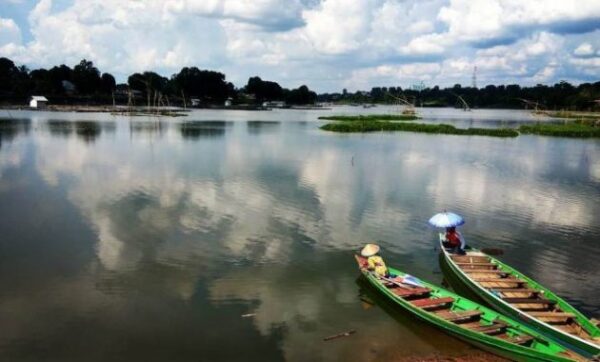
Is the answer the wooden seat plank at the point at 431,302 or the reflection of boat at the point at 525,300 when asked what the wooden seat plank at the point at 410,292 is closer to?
the wooden seat plank at the point at 431,302

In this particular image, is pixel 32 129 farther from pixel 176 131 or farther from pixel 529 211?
pixel 529 211

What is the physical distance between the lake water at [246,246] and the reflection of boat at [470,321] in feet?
1.76

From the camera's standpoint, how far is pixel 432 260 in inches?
754

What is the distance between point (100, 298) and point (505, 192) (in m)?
26.5

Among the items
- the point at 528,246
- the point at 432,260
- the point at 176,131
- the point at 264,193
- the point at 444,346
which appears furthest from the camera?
the point at 176,131

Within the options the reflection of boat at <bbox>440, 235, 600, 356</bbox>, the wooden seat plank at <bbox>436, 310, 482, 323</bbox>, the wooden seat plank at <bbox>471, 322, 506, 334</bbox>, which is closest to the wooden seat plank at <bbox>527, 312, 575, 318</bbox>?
the reflection of boat at <bbox>440, 235, 600, 356</bbox>

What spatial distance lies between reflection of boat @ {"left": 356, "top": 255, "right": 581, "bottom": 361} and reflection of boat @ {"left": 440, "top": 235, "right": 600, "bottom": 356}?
1.50 feet

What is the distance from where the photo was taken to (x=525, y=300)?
13.9 meters

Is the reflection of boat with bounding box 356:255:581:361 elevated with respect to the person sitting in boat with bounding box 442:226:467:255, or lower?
lower


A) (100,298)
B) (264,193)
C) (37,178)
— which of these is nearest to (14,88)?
(37,178)

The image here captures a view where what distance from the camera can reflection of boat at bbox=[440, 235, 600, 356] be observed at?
1177 centimetres

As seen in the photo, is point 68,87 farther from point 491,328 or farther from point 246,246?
point 491,328

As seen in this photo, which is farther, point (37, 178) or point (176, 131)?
point (176, 131)

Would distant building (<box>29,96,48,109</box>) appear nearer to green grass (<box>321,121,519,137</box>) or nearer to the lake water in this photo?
green grass (<box>321,121,519,137</box>)
